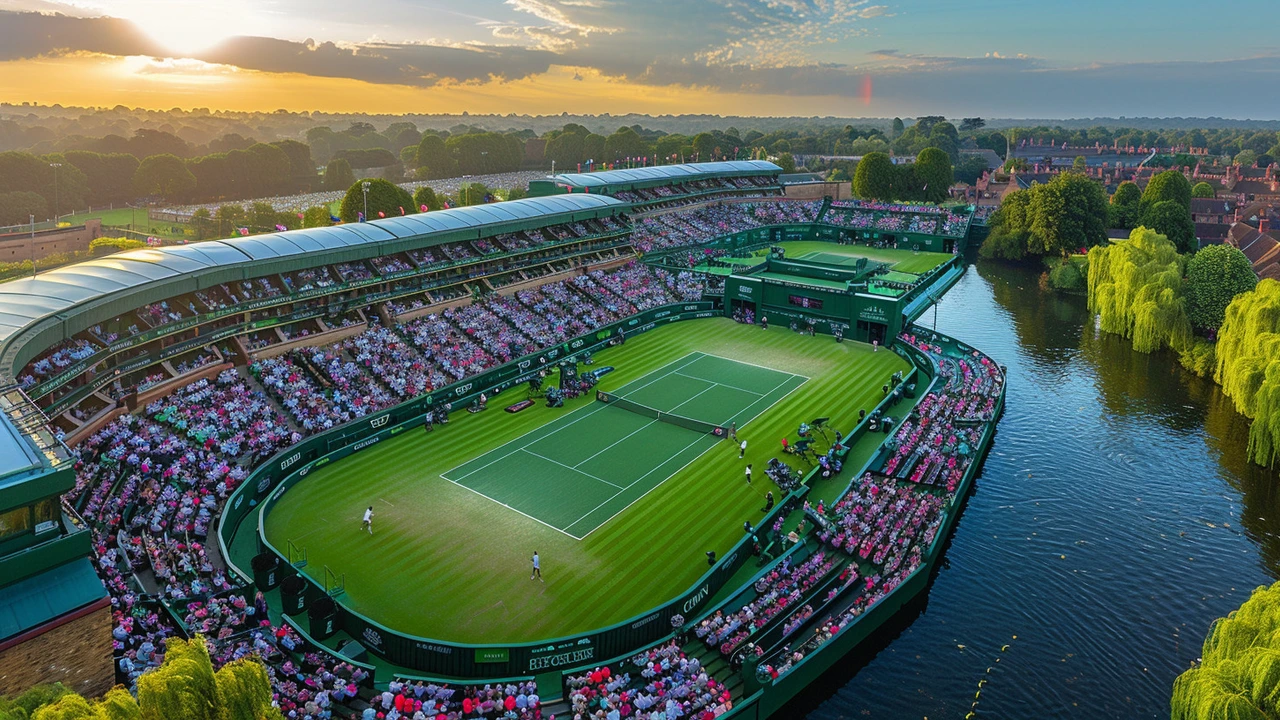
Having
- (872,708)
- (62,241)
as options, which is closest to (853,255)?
(872,708)

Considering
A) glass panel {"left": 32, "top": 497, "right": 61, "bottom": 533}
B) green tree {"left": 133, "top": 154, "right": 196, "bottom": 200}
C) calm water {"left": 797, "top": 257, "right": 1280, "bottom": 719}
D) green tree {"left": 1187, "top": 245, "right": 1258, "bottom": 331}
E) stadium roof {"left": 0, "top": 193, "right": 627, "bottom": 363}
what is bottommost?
calm water {"left": 797, "top": 257, "right": 1280, "bottom": 719}

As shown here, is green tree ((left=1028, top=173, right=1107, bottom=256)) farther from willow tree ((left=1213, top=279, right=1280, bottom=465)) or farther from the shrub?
the shrub

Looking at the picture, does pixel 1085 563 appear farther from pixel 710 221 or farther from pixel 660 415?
pixel 710 221

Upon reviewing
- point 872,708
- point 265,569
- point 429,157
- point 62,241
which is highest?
point 429,157

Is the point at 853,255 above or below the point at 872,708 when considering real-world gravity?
above

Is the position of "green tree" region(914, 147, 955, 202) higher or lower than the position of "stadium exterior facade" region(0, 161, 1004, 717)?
higher

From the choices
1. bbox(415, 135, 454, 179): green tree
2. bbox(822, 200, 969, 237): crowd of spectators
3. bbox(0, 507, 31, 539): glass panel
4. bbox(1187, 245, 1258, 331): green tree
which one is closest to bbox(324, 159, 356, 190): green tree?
bbox(415, 135, 454, 179): green tree

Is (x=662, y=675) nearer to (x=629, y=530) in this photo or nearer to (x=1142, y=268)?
(x=629, y=530)

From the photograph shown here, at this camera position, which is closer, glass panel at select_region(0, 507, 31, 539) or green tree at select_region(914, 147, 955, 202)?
glass panel at select_region(0, 507, 31, 539)
